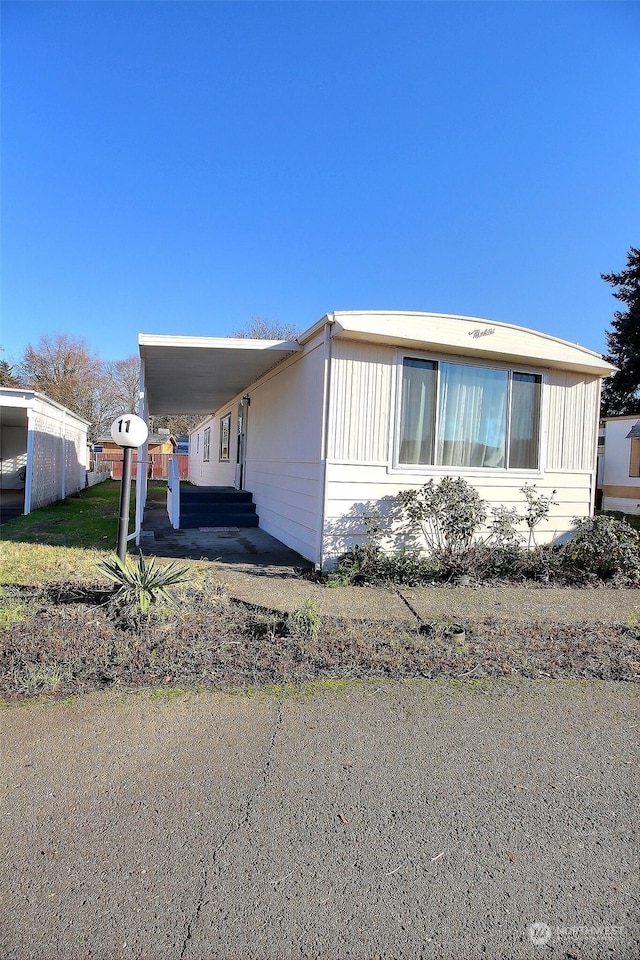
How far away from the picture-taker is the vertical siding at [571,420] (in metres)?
7.89

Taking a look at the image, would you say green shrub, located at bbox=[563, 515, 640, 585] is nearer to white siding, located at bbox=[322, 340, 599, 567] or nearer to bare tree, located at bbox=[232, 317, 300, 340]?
white siding, located at bbox=[322, 340, 599, 567]

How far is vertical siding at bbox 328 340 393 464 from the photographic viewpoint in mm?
6684

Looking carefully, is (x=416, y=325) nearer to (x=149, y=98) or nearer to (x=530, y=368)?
(x=530, y=368)

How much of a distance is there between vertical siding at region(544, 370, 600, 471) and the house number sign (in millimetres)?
5862

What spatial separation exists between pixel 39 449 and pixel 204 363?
23.1 feet

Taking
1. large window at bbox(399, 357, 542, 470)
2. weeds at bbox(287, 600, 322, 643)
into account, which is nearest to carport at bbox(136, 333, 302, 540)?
large window at bbox(399, 357, 542, 470)

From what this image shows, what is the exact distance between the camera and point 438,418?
7.14 meters

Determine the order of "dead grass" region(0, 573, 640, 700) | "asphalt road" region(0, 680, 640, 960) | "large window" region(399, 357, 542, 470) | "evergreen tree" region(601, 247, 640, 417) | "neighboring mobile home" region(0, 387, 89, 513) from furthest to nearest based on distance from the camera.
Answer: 1. "evergreen tree" region(601, 247, 640, 417)
2. "neighboring mobile home" region(0, 387, 89, 513)
3. "large window" region(399, 357, 542, 470)
4. "dead grass" region(0, 573, 640, 700)
5. "asphalt road" region(0, 680, 640, 960)

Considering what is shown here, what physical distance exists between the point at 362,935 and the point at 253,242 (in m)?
17.4

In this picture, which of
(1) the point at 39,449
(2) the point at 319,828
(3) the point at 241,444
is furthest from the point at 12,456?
(2) the point at 319,828

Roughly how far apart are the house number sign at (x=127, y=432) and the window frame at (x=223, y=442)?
9.19 meters

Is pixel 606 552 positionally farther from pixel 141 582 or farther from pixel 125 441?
pixel 125 441

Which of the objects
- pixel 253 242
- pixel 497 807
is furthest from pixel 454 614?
pixel 253 242

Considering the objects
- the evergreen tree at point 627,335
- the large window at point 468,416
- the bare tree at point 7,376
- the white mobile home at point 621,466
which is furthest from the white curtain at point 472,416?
the bare tree at point 7,376
